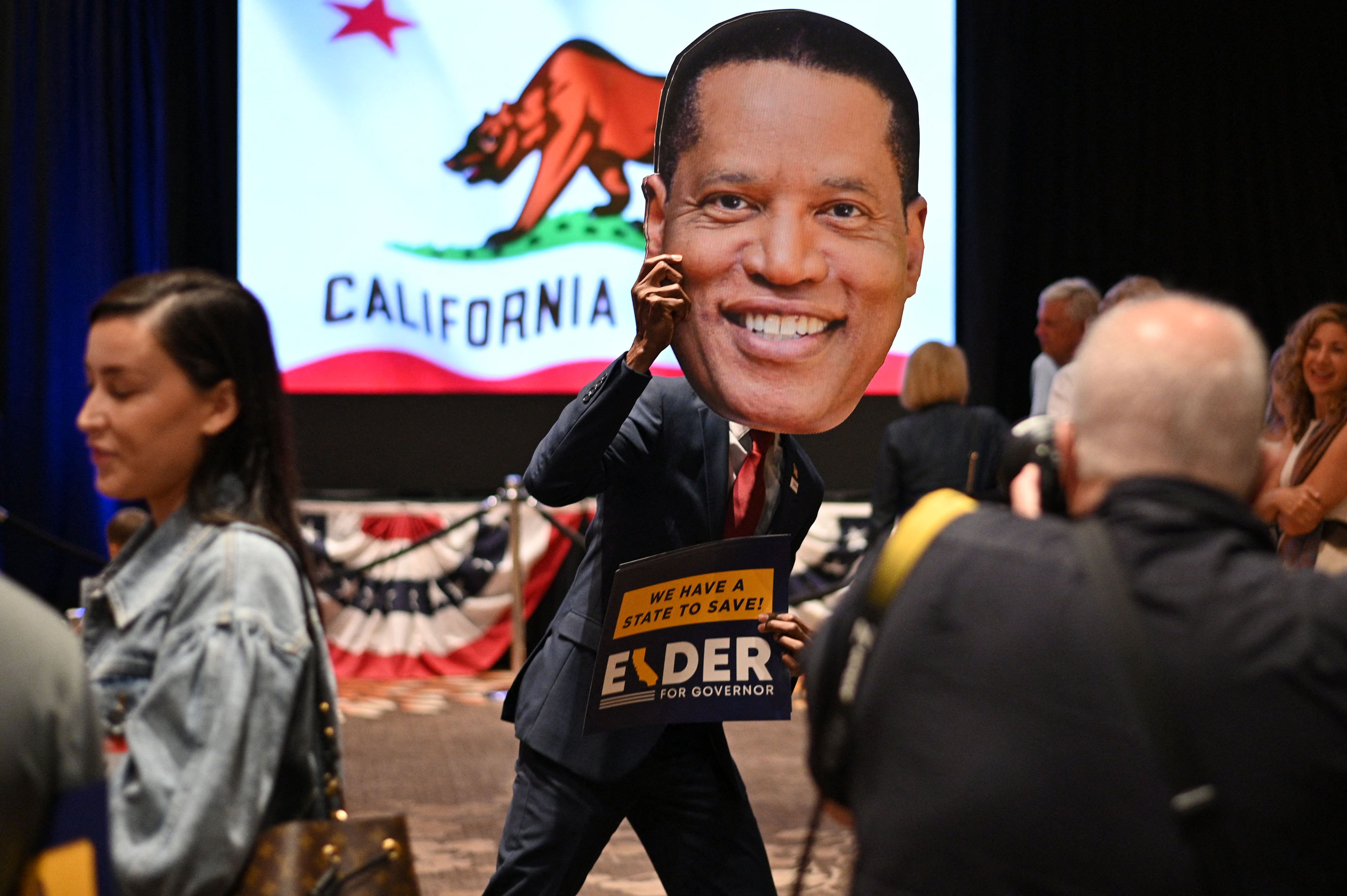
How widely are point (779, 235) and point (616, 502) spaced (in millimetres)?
575

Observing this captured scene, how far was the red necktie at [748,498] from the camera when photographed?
232cm

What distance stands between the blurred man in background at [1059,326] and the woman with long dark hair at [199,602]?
4.00 metres

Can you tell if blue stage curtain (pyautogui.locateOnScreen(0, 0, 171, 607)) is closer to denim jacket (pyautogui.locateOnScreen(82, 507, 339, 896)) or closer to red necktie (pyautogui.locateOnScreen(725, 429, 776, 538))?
red necktie (pyautogui.locateOnScreen(725, 429, 776, 538))

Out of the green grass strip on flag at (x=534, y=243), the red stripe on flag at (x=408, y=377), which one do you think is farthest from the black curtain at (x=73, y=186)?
the green grass strip on flag at (x=534, y=243)

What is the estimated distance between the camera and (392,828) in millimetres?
1428

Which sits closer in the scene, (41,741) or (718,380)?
(41,741)

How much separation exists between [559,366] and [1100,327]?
531cm

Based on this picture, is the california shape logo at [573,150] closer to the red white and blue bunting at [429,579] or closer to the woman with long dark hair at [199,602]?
the red white and blue bunting at [429,579]

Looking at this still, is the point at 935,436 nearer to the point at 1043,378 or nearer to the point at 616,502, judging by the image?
the point at 1043,378

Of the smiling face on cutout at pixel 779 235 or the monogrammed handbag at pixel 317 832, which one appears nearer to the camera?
the monogrammed handbag at pixel 317 832

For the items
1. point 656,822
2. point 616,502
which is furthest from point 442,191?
point 656,822

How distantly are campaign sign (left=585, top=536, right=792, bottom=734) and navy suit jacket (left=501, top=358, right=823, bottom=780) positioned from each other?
4cm

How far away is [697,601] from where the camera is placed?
7.32ft

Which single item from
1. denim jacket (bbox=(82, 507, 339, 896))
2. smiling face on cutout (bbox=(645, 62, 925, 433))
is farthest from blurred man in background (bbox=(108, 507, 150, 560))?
denim jacket (bbox=(82, 507, 339, 896))
